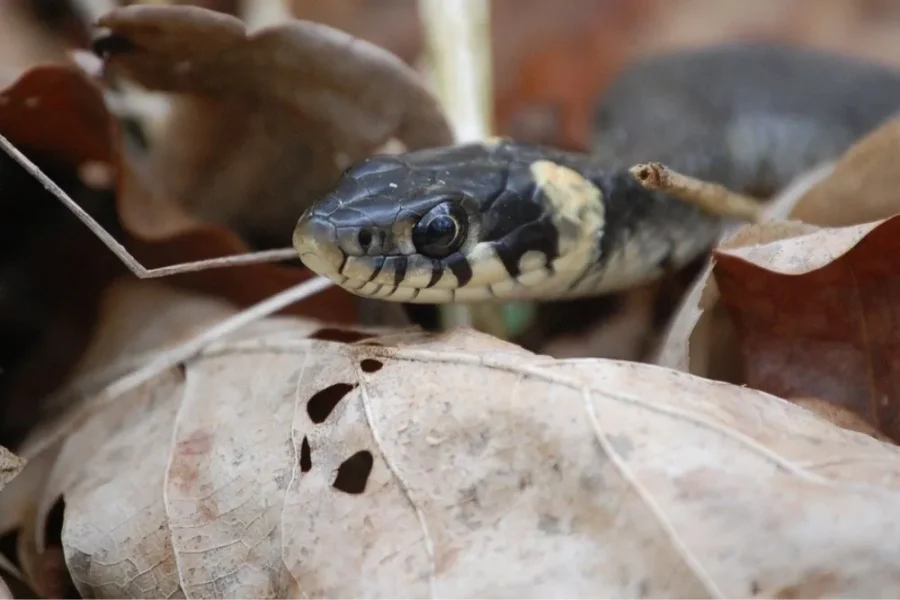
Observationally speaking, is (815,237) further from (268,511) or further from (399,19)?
(399,19)

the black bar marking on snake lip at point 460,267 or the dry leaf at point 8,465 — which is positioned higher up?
the black bar marking on snake lip at point 460,267

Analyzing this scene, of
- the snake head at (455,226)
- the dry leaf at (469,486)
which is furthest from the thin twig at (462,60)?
the dry leaf at (469,486)

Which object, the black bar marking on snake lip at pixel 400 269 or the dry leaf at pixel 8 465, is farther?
the black bar marking on snake lip at pixel 400 269

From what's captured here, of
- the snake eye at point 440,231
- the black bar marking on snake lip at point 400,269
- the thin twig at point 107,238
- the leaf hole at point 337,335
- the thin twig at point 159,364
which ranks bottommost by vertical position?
the thin twig at point 159,364

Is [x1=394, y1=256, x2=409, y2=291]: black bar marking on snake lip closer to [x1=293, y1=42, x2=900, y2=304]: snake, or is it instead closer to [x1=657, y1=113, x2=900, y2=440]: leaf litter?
[x1=293, y1=42, x2=900, y2=304]: snake

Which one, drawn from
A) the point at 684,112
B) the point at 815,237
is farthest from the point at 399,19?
the point at 815,237

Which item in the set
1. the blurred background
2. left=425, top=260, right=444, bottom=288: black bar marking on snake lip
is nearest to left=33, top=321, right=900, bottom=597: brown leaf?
left=425, top=260, right=444, bottom=288: black bar marking on snake lip

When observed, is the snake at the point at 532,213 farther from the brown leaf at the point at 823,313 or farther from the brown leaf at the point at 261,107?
the brown leaf at the point at 823,313
